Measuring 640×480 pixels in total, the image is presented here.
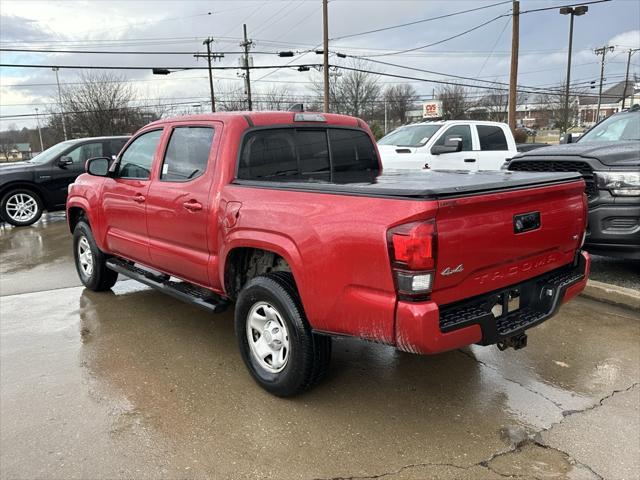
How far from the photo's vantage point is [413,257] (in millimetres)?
2420

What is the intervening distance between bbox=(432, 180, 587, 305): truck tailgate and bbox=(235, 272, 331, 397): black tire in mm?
904

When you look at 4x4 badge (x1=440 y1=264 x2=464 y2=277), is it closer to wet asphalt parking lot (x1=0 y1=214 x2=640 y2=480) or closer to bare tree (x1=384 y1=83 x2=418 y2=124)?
wet asphalt parking lot (x1=0 y1=214 x2=640 y2=480)

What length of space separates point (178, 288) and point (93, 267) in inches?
78.9

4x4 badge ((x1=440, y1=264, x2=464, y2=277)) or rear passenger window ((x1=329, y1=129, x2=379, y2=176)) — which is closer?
4x4 badge ((x1=440, y1=264, x2=464, y2=277))

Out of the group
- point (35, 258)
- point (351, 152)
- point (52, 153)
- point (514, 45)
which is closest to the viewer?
point (351, 152)

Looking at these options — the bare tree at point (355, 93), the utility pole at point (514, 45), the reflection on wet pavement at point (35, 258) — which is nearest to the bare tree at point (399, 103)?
the bare tree at point (355, 93)

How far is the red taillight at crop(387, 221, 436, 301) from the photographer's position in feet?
7.90

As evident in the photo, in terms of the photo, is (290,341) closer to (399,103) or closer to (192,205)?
(192,205)

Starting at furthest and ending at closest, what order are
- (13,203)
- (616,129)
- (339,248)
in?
(13,203) < (616,129) < (339,248)

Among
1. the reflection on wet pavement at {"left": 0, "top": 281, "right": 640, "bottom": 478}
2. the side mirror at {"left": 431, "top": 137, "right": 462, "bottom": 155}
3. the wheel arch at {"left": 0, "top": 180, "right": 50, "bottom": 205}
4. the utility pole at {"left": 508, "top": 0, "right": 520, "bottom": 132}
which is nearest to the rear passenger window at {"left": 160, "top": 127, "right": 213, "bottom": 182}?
the reflection on wet pavement at {"left": 0, "top": 281, "right": 640, "bottom": 478}

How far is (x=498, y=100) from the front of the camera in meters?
Result: 65.6

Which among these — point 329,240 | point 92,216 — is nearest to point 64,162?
point 92,216

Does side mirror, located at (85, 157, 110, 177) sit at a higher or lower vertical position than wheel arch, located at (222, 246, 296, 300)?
higher

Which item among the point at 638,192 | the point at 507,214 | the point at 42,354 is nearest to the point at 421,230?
the point at 507,214
